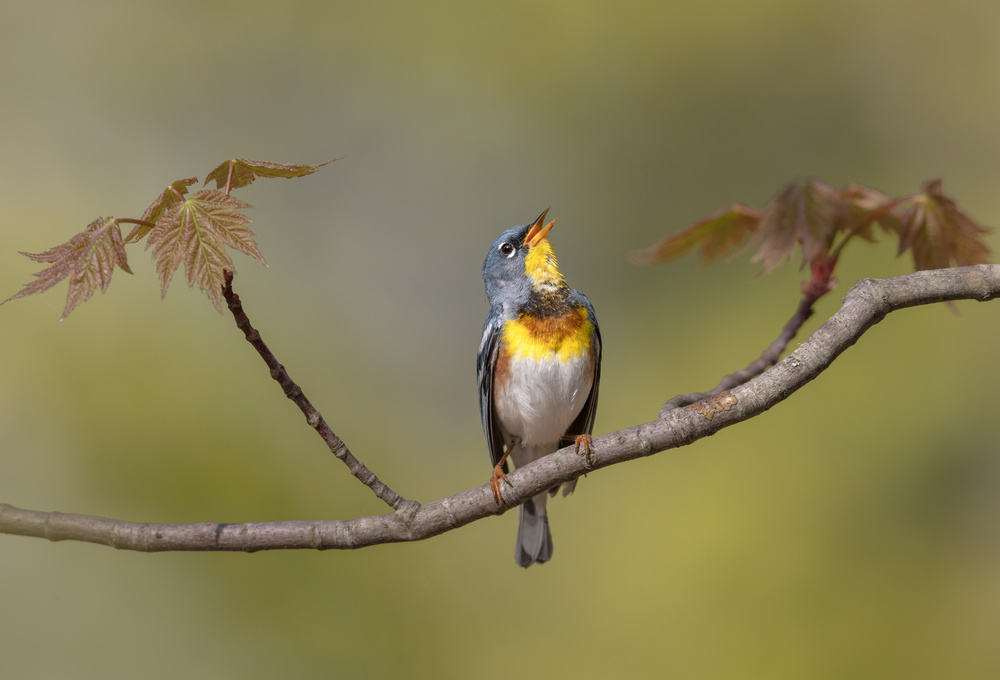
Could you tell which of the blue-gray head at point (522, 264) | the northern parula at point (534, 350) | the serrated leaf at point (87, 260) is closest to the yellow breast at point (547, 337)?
the northern parula at point (534, 350)

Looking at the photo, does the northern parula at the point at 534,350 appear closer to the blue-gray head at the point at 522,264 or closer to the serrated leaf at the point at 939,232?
the blue-gray head at the point at 522,264

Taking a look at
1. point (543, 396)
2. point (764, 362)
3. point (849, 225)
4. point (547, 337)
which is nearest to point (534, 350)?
point (547, 337)

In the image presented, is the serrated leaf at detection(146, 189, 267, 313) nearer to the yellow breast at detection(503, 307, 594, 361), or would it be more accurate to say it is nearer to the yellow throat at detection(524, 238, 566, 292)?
the yellow breast at detection(503, 307, 594, 361)

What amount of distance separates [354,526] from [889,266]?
12.7 feet

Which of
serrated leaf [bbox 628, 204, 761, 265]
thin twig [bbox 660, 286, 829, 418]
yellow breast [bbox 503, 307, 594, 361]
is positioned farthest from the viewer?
yellow breast [bbox 503, 307, 594, 361]

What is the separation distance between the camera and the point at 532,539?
10.6 ft

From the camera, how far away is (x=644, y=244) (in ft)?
19.1

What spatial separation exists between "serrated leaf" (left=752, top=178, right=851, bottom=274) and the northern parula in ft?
2.51

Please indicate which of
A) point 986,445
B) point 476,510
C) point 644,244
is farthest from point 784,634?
point 644,244

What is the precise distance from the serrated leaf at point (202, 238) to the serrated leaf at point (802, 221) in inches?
63.6

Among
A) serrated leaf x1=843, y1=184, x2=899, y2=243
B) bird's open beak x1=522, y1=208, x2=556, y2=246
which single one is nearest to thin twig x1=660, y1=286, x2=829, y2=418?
serrated leaf x1=843, y1=184, x2=899, y2=243

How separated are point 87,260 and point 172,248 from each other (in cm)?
17

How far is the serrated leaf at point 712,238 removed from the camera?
2.54 m

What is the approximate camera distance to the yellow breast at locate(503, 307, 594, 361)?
9.16 feet
